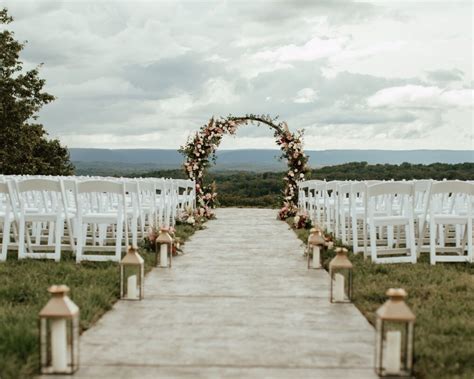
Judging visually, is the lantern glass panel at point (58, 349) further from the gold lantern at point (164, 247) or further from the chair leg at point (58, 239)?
the chair leg at point (58, 239)

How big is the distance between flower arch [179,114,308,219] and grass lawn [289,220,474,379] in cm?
910

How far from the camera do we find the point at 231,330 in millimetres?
5066

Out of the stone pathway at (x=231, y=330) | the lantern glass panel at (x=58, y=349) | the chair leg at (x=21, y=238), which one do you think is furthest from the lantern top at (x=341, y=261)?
the chair leg at (x=21, y=238)

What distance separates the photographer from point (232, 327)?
17.0ft

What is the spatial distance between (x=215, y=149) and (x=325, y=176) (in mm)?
8251

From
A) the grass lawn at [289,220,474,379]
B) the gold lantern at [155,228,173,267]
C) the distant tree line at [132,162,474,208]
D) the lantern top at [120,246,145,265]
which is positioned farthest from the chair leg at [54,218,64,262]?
the distant tree line at [132,162,474,208]

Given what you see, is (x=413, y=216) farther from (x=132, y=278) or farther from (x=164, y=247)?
(x=132, y=278)

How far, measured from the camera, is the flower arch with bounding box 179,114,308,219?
18.5m

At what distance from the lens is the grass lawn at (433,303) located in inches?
167

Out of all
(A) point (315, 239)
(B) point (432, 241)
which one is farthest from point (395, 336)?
(B) point (432, 241)

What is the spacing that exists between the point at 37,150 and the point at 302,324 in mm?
31574

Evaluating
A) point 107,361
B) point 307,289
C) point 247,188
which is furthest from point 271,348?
point 247,188

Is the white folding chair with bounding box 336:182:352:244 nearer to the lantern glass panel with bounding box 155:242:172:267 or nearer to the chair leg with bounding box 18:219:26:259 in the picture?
the lantern glass panel with bounding box 155:242:172:267

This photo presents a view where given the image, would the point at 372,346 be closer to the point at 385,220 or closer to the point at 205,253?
the point at 385,220
